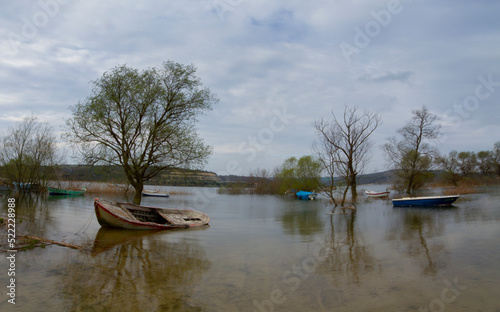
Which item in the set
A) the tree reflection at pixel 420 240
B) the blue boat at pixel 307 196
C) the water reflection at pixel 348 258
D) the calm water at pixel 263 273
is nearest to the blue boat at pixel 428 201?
the tree reflection at pixel 420 240

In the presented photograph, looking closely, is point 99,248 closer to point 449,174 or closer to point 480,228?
point 480,228

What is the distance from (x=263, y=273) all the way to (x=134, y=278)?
3.12 meters

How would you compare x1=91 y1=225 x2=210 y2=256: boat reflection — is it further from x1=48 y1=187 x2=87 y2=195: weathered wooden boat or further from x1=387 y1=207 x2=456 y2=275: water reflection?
x1=48 y1=187 x2=87 y2=195: weathered wooden boat

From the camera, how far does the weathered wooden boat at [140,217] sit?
13953 millimetres

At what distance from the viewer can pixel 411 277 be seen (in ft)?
24.2

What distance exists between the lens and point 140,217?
645 inches

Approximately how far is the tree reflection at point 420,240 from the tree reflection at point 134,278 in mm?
6095

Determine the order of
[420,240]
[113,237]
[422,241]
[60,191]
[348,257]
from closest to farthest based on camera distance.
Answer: [348,257] → [422,241] → [420,240] → [113,237] → [60,191]

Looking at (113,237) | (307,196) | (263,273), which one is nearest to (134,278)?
(263,273)

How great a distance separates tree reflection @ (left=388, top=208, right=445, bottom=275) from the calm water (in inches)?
1.5

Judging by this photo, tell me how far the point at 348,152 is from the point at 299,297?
27187 millimetres

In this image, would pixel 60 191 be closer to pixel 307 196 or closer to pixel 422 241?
pixel 307 196

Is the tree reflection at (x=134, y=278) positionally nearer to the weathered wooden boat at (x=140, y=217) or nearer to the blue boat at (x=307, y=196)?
the weathered wooden boat at (x=140, y=217)

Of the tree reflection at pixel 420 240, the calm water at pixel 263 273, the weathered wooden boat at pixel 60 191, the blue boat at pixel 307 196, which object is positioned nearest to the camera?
the calm water at pixel 263 273
